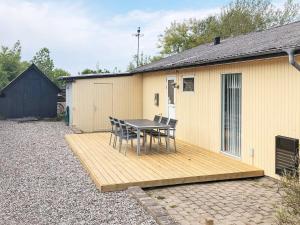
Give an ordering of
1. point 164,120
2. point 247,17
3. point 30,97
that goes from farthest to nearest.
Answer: point 247,17
point 30,97
point 164,120

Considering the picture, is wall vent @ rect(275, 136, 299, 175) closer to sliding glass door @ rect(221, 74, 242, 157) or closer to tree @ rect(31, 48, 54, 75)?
sliding glass door @ rect(221, 74, 242, 157)

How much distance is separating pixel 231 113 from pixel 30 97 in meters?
14.3

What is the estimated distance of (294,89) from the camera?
21.5ft

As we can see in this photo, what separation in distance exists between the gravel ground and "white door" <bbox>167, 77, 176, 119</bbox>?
377 cm

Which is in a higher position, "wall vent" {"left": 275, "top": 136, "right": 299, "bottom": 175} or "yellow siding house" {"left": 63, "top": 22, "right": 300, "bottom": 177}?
"yellow siding house" {"left": 63, "top": 22, "right": 300, "bottom": 177}

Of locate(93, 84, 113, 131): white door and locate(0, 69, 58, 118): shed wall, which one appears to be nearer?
locate(93, 84, 113, 131): white door

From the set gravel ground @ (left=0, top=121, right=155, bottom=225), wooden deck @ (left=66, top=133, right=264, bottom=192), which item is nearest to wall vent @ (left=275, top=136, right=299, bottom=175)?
wooden deck @ (left=66, top=133, right=264, bottom=192)

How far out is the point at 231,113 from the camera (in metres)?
8.80

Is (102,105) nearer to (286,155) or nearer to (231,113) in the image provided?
(231,113)

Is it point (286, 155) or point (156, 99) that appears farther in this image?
point (156, 99)

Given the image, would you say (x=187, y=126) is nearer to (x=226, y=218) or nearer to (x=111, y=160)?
(x=111, y=160)

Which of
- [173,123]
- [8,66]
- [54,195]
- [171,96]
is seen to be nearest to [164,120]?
[173,123]

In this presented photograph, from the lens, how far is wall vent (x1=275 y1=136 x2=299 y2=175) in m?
6.46

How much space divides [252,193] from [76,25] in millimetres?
20070
